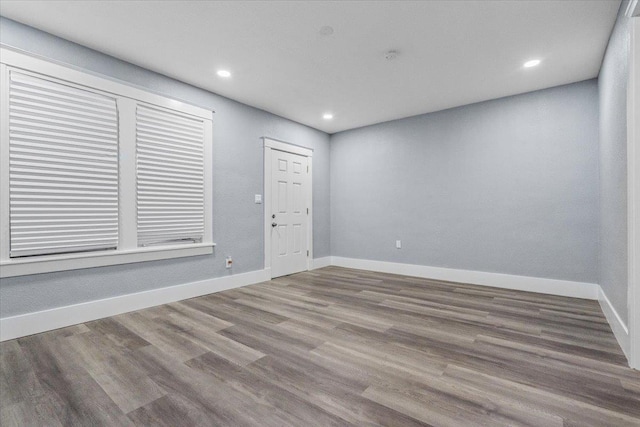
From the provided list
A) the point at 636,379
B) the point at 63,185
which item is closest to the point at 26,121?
the point at 63,185

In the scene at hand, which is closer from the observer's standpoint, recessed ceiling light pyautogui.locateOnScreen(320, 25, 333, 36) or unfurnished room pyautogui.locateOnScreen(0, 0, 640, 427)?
unfurnished room pyautogui.locateOnScreen(0, 0, 640, 427)

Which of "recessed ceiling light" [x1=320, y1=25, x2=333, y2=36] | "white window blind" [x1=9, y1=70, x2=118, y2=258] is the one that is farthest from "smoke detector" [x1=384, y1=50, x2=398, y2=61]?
"white window blind" [x1=9, y1=70, x2=118, y2=258]

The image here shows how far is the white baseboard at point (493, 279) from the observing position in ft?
11.9

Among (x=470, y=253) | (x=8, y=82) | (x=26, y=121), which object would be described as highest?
(x=8, y=82)

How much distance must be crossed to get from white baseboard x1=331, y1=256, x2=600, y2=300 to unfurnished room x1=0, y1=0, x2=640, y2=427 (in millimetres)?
28

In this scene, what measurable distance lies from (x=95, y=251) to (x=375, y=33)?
336cm

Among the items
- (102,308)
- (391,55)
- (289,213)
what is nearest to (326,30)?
(391,55)

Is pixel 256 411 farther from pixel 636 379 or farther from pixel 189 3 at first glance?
pixel 189 3

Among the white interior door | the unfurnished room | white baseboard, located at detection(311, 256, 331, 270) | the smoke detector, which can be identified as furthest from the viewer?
white baseboard, located at detection(311, 256, 331, 270)

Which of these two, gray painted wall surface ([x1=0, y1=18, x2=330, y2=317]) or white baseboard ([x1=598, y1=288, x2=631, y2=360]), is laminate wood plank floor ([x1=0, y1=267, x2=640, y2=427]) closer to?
white baseboard ([x1=598, y1=288, x2=631, y2=360])

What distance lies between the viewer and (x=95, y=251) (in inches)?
115

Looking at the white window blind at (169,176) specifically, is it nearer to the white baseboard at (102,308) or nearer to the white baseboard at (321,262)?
the white baseboard at (102,308)

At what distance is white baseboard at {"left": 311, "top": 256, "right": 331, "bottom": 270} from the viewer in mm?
5617

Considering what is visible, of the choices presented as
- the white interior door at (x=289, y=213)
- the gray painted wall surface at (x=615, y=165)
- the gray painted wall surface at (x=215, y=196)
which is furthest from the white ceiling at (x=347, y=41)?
the white interior door at (x=289, y=213)
